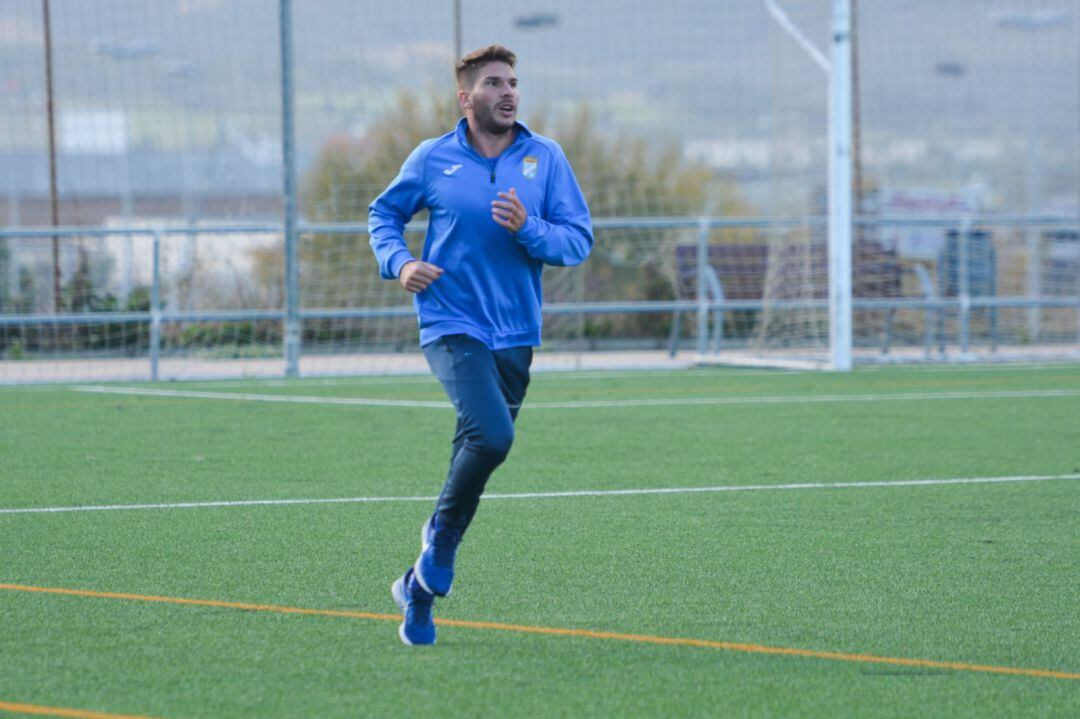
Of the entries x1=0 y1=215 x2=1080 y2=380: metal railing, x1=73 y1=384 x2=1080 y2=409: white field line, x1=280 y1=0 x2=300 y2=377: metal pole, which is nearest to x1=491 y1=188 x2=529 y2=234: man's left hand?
x1=73 y1=384 x2=1080 y2=409: white field line

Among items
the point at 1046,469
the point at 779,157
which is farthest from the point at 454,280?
the point at 779,157

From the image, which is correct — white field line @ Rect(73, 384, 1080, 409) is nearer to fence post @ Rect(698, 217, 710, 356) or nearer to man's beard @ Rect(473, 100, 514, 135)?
fence post @ Rect(698, 217, 710, 356)

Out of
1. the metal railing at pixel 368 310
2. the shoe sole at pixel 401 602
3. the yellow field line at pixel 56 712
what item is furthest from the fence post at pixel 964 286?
the yellow field line at pixel 56 712

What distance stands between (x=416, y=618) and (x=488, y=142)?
155 cm

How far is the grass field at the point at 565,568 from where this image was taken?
434 centimetres

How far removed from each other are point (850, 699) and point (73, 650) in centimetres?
226

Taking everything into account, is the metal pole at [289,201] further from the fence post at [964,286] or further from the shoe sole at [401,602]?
the shoe sole at [401,602]

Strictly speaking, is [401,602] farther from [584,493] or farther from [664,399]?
[664,399]

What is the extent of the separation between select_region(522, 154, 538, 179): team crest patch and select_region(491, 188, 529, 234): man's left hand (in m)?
0.26

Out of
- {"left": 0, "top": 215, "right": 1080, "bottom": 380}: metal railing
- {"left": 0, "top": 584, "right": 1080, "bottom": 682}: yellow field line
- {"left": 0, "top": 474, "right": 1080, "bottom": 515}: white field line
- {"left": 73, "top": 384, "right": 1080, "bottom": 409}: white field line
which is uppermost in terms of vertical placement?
{"left": 0, "top": 215, "right": 1080, "bottom": 380}: metal railing

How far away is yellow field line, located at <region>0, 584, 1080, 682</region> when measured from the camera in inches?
179

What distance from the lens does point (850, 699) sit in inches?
166

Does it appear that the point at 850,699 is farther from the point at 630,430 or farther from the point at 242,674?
the point at 630,430

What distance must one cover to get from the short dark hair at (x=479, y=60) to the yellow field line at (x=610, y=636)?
1753mm
